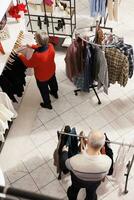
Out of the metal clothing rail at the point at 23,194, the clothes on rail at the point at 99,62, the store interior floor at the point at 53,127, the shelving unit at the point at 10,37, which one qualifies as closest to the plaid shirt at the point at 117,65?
the clothes on rail at the point at 99,62

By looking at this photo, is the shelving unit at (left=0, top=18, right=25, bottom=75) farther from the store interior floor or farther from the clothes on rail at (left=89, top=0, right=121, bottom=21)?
the clothes on rail at (left=89, top=0, right=121, bottom=21)

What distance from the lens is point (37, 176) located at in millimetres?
4285

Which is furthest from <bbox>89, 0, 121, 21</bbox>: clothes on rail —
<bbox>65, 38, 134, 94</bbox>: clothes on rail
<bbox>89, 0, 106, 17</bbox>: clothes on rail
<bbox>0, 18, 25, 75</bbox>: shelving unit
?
<bbox>0, 18, 25, 75</bbox>: shelving unit

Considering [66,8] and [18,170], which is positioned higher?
[66,8]

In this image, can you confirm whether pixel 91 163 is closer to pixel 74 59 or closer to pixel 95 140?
pixel 95 140

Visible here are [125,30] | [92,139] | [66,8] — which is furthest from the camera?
[125,30]

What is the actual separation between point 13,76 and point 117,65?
4.89 feet

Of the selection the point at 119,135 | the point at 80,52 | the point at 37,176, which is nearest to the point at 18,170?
the point at 37,176

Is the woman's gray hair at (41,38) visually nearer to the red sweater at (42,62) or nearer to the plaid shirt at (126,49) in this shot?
the red sweater at (42,62)

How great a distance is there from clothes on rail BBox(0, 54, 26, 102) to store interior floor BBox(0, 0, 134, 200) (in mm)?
538

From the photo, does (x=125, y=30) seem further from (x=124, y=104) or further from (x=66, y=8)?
(x=124, y=104)

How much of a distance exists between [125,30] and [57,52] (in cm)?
149

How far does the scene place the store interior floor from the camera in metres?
4.20

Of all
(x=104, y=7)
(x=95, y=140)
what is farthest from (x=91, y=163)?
(x=104, y=7)
